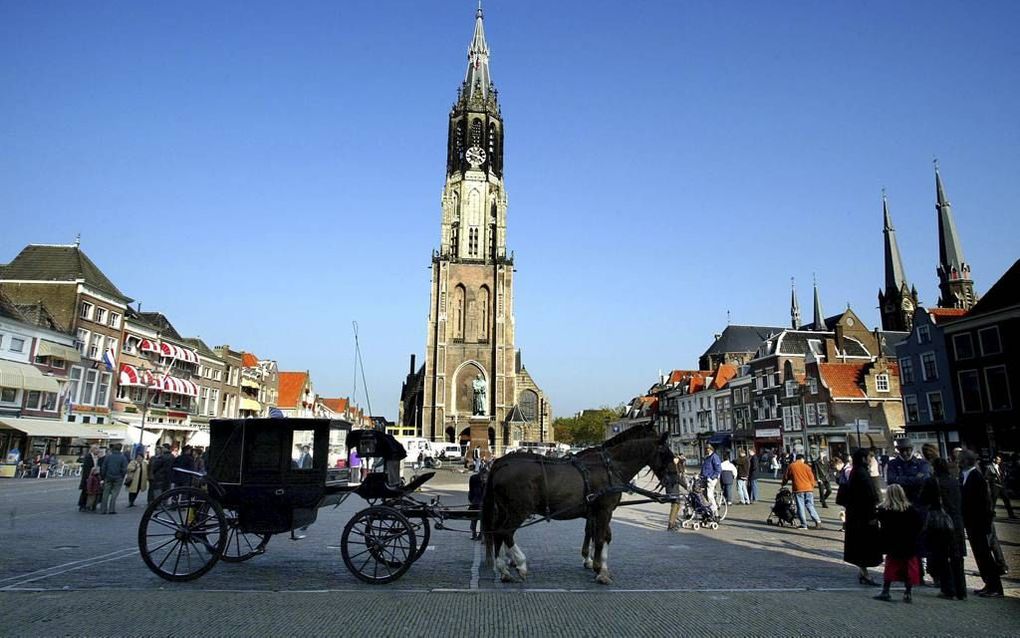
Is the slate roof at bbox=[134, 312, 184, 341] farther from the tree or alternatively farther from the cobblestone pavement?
the tree

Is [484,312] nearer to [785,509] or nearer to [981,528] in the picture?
[785,509]

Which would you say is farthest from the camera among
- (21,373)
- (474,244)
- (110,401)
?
(474,244)

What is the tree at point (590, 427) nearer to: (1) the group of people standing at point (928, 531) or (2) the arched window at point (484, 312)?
(2) the arched window at point (484, 312)

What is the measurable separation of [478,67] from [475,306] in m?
36.0

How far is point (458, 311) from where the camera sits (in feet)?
241

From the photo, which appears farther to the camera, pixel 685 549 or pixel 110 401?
pixel 110 401

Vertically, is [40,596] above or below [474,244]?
below

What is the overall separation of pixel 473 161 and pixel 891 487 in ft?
252

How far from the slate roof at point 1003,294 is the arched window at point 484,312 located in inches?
1912

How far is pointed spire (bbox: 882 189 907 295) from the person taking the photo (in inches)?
3115

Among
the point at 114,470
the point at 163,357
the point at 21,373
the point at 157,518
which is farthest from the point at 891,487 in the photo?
the point at 163,357

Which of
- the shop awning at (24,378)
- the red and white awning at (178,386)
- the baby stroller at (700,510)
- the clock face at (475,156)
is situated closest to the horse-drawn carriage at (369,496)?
the baby stroller at (700,510)

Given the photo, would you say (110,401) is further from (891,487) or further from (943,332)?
(943,332)

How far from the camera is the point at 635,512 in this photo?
18062mm
